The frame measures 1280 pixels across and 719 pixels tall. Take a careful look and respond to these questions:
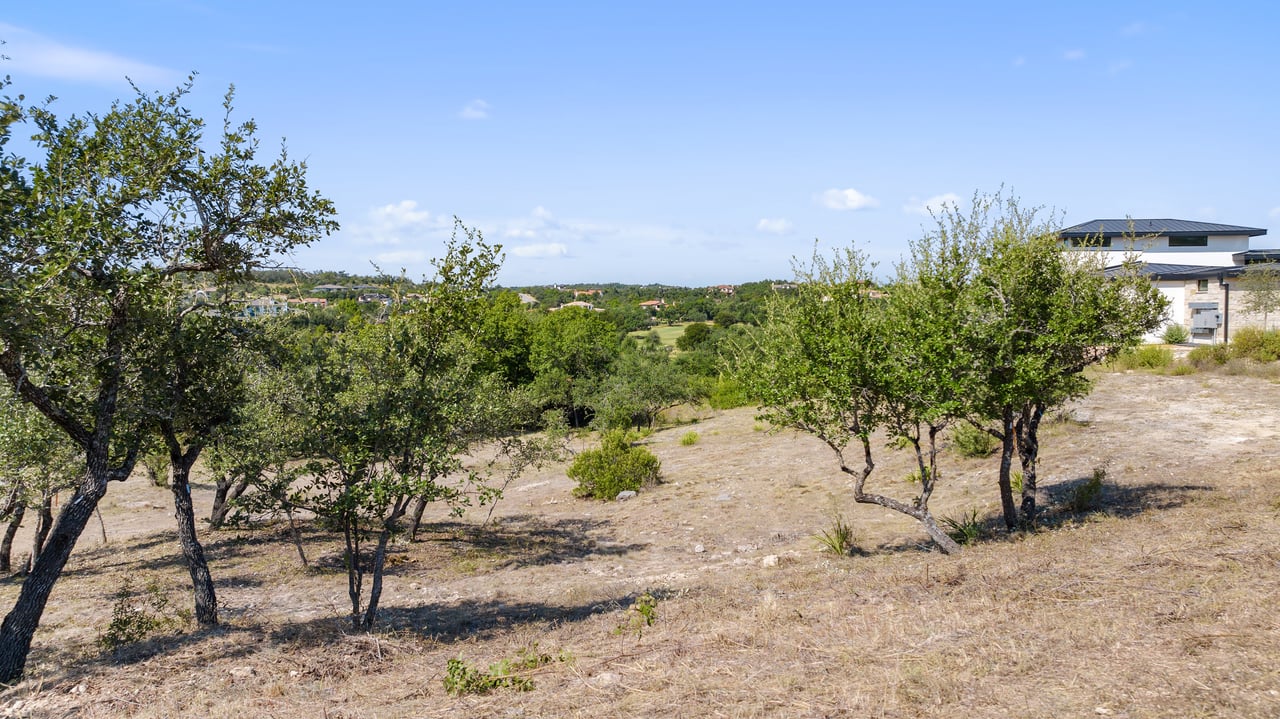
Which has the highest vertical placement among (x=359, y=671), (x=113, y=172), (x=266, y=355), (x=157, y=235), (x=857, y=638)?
(x=113, y=172)

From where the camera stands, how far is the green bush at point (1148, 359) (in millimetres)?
30328

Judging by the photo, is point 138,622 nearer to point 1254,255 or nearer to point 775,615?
point 775,615

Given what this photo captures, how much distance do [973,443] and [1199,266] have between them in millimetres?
35753

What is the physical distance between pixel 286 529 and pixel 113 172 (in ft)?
45.6

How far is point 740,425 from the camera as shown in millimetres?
37438

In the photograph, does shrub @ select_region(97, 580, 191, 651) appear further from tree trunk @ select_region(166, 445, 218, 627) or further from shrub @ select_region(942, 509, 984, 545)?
shrub @ select_region(942, 509, 984, 545)

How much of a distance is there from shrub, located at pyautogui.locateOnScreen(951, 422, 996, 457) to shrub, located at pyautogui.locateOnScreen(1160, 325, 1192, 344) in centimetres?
2090

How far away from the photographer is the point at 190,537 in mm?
10430

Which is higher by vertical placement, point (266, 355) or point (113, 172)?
point (113, 172)

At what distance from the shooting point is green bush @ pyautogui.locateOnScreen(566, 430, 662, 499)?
77.7ft

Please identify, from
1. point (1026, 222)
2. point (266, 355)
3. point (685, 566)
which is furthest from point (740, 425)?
point (266, 355)

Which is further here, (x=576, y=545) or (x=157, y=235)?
(x=576, y=545)

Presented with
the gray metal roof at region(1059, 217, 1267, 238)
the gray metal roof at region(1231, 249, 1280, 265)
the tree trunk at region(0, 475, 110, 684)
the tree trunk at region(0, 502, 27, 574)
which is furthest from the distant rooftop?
the tree trunk at region(0, 502, 27, 574)

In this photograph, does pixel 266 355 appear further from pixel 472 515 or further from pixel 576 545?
pixel 472 515
